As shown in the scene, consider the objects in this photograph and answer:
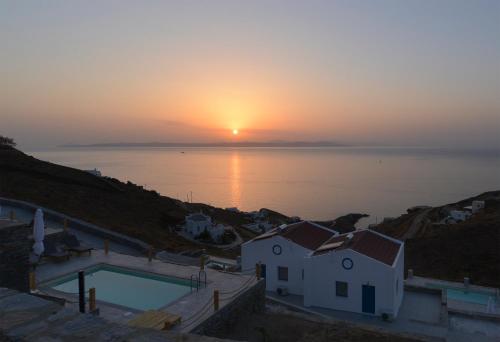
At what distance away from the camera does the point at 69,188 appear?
128 feet

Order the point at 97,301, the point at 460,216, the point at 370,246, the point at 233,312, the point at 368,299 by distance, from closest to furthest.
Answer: the point at 233,312 → the point at 97,301 → the point at 368,299 → the point at 370,246 → the point at 460,216

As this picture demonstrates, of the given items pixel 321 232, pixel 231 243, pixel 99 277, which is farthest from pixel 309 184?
pixel 99 277

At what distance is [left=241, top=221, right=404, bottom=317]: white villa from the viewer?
18.2 meters

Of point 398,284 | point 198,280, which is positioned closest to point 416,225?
point 398,284

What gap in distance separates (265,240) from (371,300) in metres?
6.22

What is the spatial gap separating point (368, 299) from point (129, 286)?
10.7 meters

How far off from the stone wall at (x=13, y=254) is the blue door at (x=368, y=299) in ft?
46.9

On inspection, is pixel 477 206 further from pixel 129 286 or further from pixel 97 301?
pixel 97 301

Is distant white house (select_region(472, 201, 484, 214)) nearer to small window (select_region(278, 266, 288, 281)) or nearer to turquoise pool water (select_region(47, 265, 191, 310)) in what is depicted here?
small window (select_region(278, 266, 288, 281))

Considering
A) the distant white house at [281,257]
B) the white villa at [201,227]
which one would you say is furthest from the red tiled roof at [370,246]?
the white villa at [201,227]

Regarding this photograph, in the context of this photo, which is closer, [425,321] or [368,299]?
[425,321]

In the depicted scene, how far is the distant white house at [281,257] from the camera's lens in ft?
69.7

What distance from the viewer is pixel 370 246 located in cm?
1972

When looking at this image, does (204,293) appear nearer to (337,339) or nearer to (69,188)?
(337,339)
